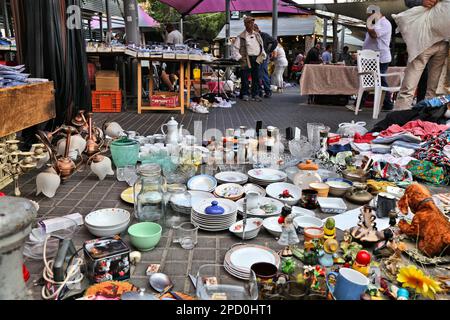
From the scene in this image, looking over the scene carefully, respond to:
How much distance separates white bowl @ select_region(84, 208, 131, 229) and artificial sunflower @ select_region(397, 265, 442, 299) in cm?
155

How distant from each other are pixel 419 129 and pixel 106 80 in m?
5.23

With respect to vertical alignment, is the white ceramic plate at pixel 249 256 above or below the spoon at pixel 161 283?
above

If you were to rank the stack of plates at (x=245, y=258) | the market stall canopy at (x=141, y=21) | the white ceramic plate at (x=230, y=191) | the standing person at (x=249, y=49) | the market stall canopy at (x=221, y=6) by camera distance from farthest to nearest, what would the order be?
the market stall canopy at (x=221, y=6)
the market stall canopy at (x=141, y=21)
the standing person at (x=249, y=49)
the white ceramic plate at (x=230, y=191)
the stack of plates at (x=245, y=258)

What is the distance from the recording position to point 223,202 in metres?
2.59

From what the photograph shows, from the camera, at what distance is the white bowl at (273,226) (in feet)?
7.68

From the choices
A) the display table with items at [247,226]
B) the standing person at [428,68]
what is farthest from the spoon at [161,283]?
the standing person at [428,68]

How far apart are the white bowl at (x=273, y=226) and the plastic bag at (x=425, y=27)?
4.54 m

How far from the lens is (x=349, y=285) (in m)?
1.62

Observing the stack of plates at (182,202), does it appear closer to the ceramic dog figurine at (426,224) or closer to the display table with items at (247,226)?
the display table with items at (247,226)

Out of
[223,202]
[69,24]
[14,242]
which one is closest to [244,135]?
[223,202]

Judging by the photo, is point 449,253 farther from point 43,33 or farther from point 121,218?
point 43,33

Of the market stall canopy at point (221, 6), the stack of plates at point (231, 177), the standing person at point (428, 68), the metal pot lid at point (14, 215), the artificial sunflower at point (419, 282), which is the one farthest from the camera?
the market stall canopy at point (221, 6)

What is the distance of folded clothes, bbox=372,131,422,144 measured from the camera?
405cm

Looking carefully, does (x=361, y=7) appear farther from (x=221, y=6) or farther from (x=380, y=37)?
(x=221, y=6)
